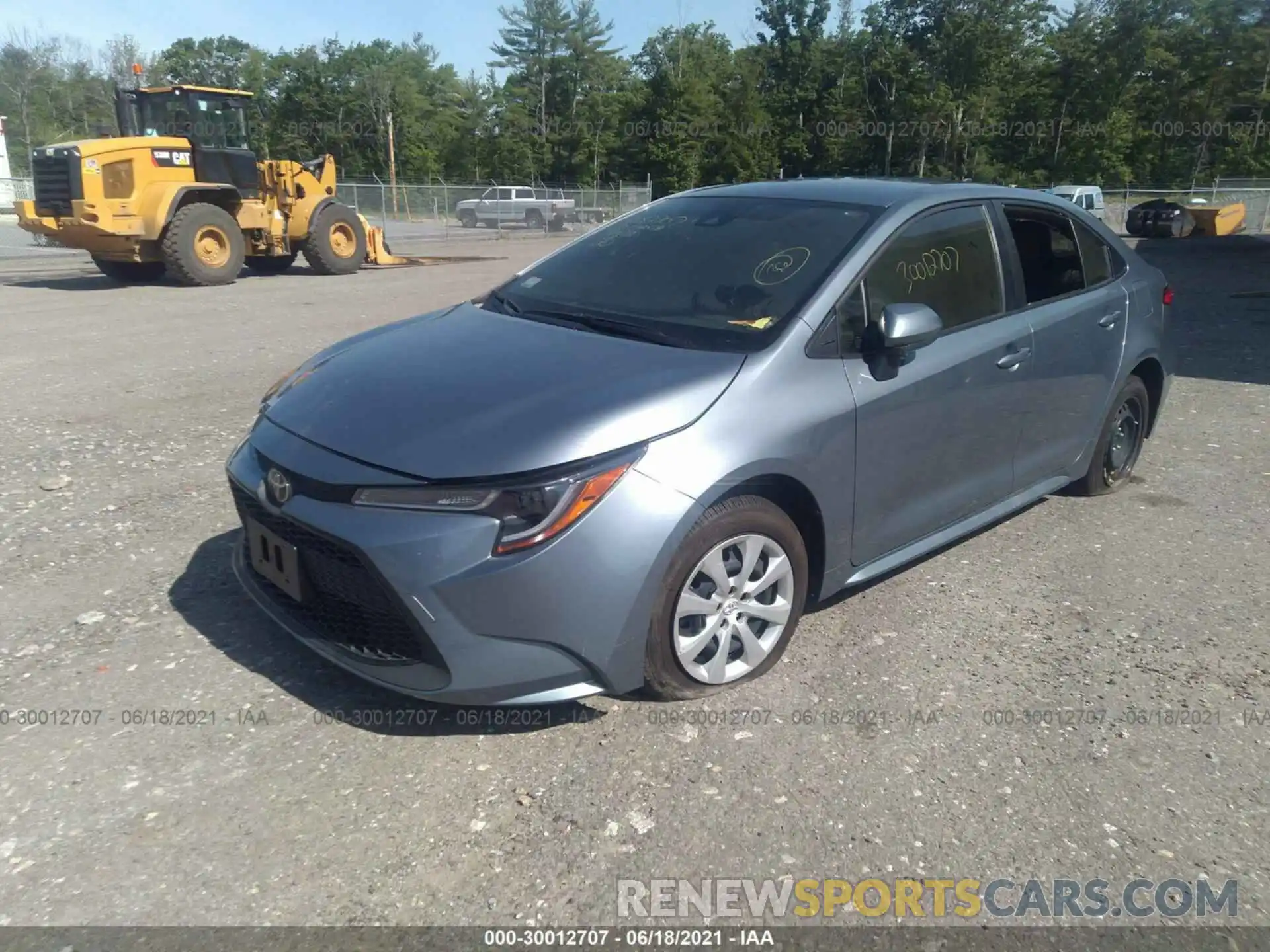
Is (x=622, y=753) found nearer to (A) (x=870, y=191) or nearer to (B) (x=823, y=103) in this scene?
(A) (x=870, y=191)

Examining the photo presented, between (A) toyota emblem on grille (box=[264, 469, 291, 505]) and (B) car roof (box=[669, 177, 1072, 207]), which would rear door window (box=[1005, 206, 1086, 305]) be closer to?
(B) car roof (box=[669, 177, 1072, 207])

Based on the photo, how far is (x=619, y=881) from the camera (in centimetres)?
242

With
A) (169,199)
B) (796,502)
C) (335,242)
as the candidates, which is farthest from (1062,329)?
(335,242)

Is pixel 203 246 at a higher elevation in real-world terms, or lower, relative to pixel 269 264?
higher

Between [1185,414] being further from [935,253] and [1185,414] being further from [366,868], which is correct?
[366,868]

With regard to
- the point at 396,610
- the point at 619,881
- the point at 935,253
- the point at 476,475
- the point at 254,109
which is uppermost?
the point at 254,109

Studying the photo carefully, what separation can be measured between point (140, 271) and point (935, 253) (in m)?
15.3

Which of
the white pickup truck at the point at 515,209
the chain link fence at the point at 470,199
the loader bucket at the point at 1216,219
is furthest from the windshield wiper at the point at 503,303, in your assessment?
the loader bucket at the point at 1216,219

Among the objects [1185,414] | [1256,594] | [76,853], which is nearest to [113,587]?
[76,853]

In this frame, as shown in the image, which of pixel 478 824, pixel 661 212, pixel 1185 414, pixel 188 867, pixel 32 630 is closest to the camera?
pixel 188 867

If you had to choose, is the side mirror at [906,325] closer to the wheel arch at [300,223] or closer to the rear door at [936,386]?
the rear door at [936,386]

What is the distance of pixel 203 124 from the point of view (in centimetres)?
1554

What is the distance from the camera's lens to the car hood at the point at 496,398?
9.12ft

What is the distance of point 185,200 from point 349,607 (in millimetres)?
14245
